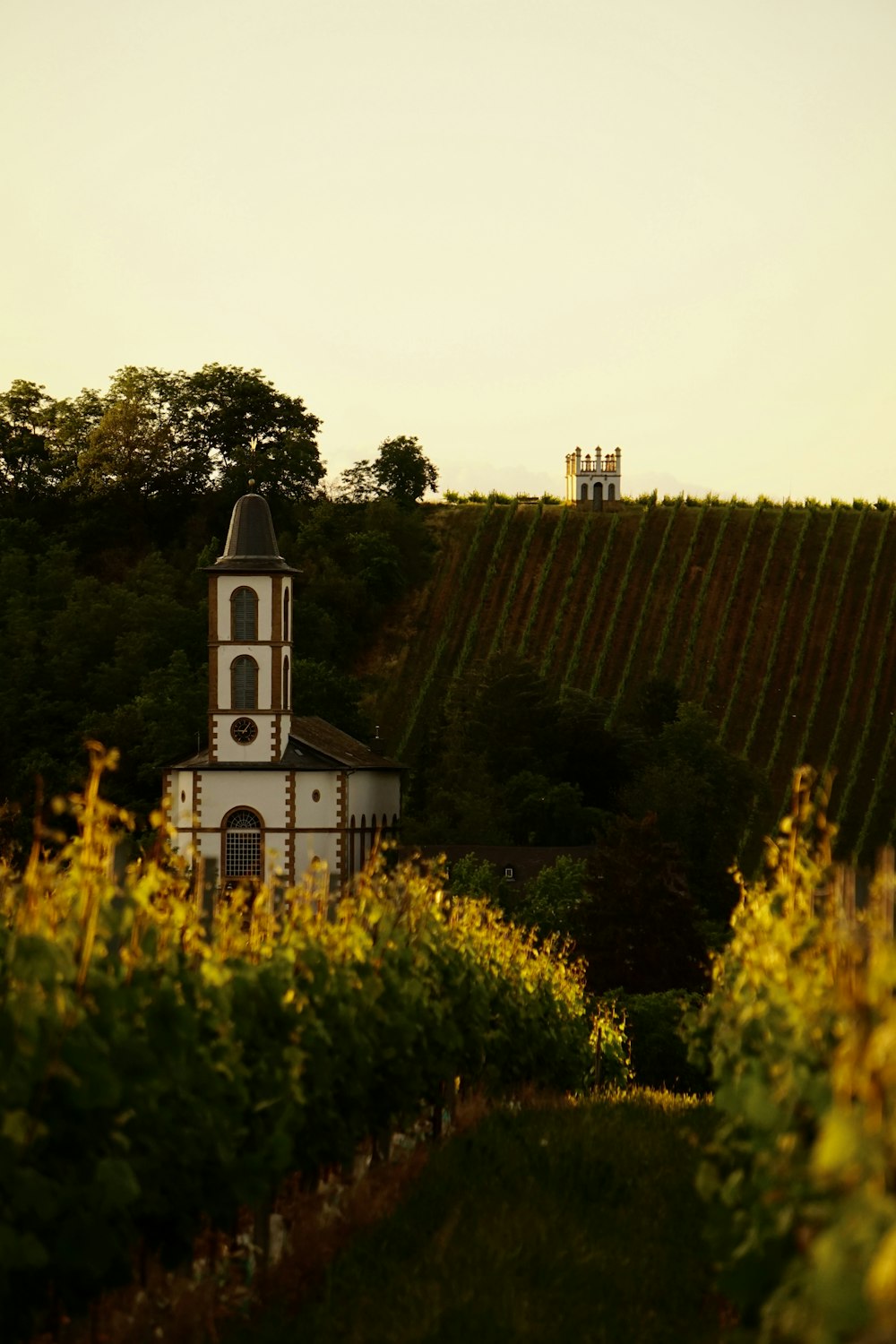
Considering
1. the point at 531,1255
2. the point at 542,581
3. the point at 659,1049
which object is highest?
the point at 542,581

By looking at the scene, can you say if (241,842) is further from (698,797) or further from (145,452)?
(145,452)

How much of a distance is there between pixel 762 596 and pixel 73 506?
3499 cm

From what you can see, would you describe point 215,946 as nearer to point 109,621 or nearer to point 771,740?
point 109,621

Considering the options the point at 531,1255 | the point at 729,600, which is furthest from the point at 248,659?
the point at 531,1255

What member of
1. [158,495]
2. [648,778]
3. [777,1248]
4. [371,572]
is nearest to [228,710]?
[648,778]

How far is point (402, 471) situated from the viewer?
109 metres

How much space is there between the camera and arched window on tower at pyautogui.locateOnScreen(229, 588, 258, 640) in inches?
2662

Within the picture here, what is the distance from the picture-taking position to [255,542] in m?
68.5

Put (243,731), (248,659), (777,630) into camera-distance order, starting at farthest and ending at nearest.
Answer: (777,630), (248,659), (243,731)

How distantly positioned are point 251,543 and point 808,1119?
59.6 metres

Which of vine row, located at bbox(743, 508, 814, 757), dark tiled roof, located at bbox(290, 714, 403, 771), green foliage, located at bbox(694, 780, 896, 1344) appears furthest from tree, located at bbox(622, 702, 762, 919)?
green foliage, located at bbox(694, 780, 896, 1344)

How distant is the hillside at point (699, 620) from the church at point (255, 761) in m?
22.8

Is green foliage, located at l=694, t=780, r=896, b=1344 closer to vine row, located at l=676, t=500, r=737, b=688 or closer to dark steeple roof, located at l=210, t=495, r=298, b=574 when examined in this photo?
dark steeple roof, located at l=210, t=495, r=298, b=574

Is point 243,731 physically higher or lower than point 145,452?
lower
